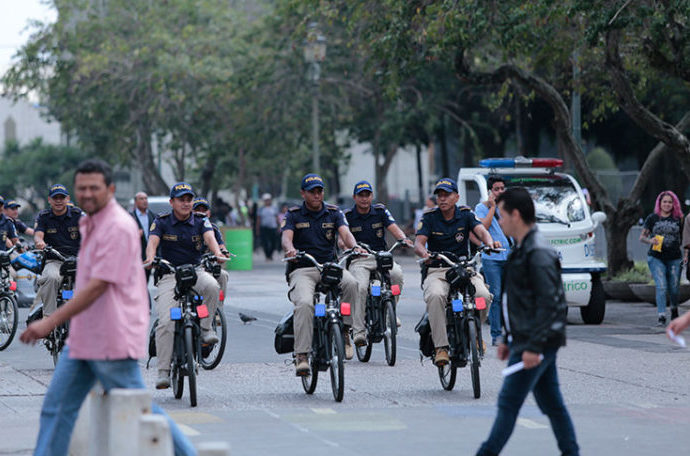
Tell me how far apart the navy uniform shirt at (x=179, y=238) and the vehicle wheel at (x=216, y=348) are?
967 mm

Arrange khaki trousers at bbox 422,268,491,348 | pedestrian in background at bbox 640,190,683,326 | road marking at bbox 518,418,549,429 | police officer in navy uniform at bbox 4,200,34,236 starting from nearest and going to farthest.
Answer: road marking at bbox 518,418,549,429
khaki trousers at bbox 422,268,491,348
pedestrian in background at bbox 640,190,683,326
police officer in navy uniform at bbox 4,200,34,236

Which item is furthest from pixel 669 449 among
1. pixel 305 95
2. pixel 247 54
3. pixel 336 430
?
pixel 247 54

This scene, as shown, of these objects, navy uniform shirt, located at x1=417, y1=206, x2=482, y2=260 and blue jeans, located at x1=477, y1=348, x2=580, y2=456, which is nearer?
blue jeans, located at x1=477, y1=348, x2=580, y2=456

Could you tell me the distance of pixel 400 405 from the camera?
32.5 ft

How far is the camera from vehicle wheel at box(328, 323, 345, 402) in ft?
32.5

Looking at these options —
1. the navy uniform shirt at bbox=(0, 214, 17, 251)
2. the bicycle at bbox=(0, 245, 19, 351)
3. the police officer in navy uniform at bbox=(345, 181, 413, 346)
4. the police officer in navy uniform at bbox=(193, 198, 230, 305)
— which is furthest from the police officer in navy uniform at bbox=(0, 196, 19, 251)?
the police officer in navy uniform at bbox=(345, 181, 413, 346)

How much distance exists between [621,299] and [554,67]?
539 centimetres

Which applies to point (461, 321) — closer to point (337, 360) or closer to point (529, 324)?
point (337, 360)

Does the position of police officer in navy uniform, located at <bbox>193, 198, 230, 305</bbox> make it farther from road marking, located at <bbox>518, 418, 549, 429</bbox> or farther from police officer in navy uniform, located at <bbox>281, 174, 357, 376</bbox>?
road marking, located at <bbox>518, 418, 549, 429</bbox>

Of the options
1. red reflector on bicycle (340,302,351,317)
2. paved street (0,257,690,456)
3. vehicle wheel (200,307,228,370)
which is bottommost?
paved street (0,257,690,456)

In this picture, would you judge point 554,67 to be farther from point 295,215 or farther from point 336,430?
point 336,430

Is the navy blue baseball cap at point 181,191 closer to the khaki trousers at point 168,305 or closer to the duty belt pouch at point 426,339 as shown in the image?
the khaki trousers at point 168,305

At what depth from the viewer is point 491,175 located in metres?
17.3

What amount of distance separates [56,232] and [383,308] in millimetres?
3356
